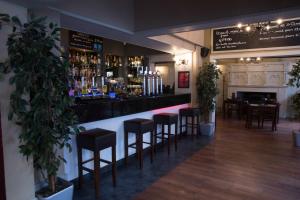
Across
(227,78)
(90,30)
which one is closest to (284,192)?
(90,30)

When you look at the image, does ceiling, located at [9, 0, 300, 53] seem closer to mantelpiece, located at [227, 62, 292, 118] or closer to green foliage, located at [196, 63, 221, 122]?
green foliage, located at [196, 63, 221, 122]

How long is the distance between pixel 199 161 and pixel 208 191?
108 cm

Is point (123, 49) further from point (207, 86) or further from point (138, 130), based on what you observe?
point (138, 130)

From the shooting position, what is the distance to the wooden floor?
2803mm

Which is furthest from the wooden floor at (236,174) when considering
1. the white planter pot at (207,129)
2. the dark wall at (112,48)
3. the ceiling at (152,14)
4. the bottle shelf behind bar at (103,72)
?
the dark wall at (112,48)

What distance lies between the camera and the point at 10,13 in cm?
211

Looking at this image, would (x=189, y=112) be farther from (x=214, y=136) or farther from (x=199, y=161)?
(x=199, y=161)

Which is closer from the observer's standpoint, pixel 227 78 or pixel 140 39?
pixel 140 39

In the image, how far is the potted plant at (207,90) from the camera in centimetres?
564

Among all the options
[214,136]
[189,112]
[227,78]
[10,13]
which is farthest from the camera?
[227,78]

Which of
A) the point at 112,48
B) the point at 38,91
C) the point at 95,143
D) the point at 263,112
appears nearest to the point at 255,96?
the point at 263,112

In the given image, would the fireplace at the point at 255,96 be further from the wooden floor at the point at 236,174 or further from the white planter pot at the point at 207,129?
the wooden floor at the point at 236,174

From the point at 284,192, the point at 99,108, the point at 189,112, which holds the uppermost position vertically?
the point at 99,108

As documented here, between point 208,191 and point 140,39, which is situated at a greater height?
point 140,39
